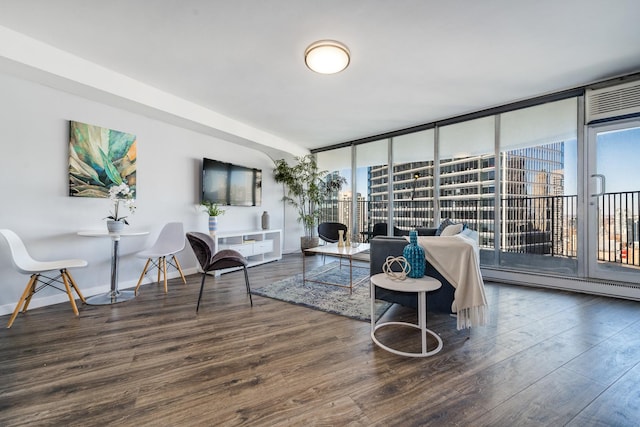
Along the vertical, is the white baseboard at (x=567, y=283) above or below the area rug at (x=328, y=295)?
above

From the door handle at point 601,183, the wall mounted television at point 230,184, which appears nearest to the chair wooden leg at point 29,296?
the wall mounted television at point 230,184

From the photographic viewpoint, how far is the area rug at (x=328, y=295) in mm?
2699

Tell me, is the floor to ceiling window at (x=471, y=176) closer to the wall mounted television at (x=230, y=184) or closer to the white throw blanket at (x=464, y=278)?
the white throw blanket at (x=464, y=278)

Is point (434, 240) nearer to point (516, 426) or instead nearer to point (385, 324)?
point (385, 324)

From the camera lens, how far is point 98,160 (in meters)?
3.18

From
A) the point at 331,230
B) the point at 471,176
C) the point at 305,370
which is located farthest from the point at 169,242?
the point at 471,176

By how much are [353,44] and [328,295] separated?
8.54 feet

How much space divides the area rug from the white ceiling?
250 cm

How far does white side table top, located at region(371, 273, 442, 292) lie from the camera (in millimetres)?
1854

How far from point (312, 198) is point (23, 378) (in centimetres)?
500

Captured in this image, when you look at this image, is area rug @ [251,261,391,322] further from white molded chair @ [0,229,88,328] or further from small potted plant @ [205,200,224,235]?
white molded chair @ [0,229,88,328]

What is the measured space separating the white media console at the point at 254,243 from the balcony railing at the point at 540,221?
182 cm

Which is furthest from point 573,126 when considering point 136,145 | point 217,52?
point 136,145

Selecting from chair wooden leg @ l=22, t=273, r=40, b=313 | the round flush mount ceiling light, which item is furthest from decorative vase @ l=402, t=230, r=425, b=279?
chair wooden leg @ l=22, t=273, r=40, b=313
